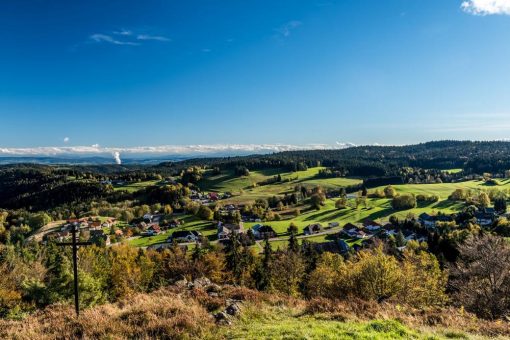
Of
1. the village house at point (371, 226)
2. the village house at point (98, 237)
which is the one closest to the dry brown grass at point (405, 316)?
the village house at point (371, 226)

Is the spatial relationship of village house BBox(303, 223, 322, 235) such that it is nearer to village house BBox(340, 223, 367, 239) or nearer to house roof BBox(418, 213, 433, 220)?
village house BBox(340, 223, 367, 239)

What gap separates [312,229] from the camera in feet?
345

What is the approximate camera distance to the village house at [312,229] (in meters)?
104

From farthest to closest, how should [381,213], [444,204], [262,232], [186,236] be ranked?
[444,204], [381,213], [262,232], [186,236]

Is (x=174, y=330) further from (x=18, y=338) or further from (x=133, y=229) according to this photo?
(x=133, y=229)

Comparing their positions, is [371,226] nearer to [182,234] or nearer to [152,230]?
[182,234]

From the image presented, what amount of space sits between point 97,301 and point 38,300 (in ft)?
19.4

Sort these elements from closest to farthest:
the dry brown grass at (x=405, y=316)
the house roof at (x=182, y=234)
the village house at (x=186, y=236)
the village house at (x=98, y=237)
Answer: the dry brown grass at (x=405, y=316) → the village house at (x=98, y=237) → the village house at (x=186, y=236) → the house roof at (x=182, y=234)

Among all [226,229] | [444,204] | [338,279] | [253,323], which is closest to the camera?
[253,323]

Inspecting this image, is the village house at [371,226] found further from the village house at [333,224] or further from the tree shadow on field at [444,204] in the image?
the tree shadow on field at [444,204]

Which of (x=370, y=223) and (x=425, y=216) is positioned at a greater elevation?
(x=425, y=216)

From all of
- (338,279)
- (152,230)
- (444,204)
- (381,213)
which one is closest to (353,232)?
(381,213)

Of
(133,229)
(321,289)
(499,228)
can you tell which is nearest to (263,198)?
(133,229)

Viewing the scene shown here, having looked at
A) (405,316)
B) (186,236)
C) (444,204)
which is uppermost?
(405,316)
